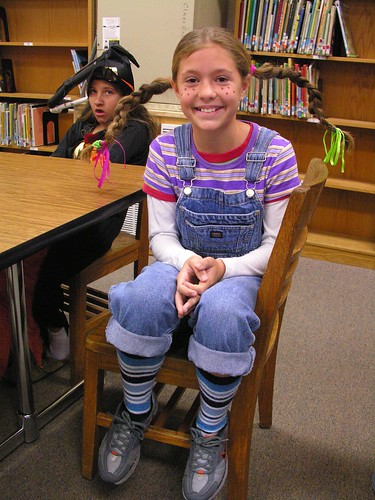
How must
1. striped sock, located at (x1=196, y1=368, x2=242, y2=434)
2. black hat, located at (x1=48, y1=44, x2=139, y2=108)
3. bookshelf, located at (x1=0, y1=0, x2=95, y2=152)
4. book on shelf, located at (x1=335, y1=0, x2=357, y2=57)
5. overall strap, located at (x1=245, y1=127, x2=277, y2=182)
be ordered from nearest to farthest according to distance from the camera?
striped sock, located at (x1=196, y1=368, x2=242, y2=434)
overall strap, located at (x1=245, y1=127, x2=277, y2=182)
black hat, located at (x1=48, y1=44, x2=139, y2=108)
book on shelf, located at (x1=335, y1=0, x2=357, y2=57)
bookshelf, located at (x1=0, y1=0, x2=95, y2=152)

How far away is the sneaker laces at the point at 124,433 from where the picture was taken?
108 centimetres

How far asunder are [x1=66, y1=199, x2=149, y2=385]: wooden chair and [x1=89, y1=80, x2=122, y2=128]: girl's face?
0.46m

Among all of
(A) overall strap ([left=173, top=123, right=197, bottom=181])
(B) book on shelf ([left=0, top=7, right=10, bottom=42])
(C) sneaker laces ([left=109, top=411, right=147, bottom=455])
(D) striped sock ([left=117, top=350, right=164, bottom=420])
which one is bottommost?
(C) sneaker laces ([left=109, top=411, right=147, bottom=455])

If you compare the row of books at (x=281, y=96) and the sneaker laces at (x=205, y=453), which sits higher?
the row of books at (x=281, y=96)

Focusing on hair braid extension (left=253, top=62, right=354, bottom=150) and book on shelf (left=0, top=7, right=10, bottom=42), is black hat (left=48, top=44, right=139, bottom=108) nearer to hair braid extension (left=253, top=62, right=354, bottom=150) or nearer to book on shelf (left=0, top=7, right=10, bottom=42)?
hair braid extension (left=253, top=62, right=354, bottom=150)

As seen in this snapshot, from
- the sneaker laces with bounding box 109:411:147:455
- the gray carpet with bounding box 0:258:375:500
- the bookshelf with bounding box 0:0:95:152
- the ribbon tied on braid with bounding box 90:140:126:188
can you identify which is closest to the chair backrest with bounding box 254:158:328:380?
the sneaker laces with bounding box 109:411:147:455

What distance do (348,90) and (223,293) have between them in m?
2.44

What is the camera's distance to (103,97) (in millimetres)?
1793

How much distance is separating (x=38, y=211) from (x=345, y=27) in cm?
233

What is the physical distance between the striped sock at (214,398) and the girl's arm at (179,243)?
0.73 ft

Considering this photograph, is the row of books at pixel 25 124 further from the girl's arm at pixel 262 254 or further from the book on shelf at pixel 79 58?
the girl's arm at pixel 262 254

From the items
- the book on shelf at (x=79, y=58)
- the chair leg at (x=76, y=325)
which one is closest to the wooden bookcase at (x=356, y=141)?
the book on shelf at (x=79, y=58)

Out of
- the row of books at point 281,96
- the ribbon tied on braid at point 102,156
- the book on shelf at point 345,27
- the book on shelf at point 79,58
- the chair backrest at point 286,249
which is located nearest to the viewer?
the chair backrest at point 286,249

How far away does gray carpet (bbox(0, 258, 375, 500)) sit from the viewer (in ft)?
4.00
